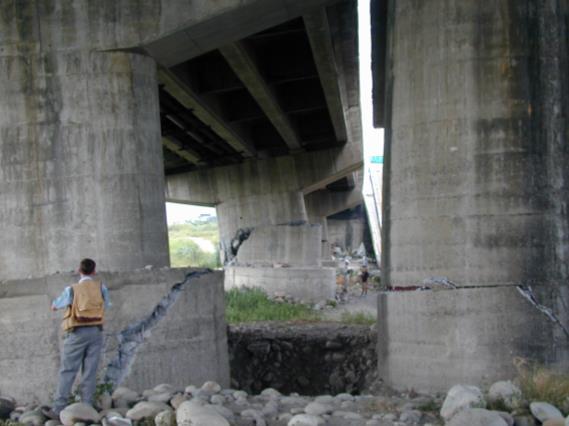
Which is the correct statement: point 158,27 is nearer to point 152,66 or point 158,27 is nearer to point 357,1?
point 152,66

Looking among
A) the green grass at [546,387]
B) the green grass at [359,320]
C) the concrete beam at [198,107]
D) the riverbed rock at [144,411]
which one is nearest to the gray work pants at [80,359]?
the riverbed rock at [144,411]

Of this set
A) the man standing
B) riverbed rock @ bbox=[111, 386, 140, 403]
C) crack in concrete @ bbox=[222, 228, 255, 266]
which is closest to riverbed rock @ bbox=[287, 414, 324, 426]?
riverbed rock @ bbox=[111, 386, 140, 403]

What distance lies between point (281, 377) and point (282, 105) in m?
8.38

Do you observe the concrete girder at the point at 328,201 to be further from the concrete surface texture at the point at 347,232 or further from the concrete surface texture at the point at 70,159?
the concrete surface texture at the point at 70,159

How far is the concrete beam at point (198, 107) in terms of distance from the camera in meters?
15.9

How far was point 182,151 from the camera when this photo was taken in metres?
26.3

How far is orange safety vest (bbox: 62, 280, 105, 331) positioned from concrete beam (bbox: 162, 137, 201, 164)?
16.1 metres

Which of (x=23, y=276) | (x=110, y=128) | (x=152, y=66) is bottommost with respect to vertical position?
(x=23, y=276)

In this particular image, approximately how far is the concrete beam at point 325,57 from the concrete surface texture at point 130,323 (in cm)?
562

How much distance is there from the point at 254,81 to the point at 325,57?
5.70 feet

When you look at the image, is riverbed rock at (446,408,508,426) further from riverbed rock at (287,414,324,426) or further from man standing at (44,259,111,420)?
man standing at (44,259,111,420)

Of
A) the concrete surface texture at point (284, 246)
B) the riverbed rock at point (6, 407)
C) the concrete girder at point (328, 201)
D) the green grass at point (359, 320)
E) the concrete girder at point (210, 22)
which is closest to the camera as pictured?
the riverbed rock at point (6, 407)

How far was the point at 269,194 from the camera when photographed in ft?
92.5

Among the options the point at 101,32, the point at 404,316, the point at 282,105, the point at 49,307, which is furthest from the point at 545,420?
the point at 282,105
